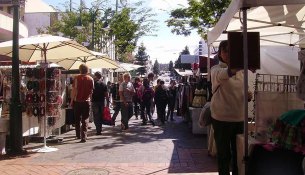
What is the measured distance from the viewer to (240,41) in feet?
14.6

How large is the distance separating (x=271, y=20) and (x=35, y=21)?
31.5m

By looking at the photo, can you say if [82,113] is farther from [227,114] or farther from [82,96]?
[227,114]

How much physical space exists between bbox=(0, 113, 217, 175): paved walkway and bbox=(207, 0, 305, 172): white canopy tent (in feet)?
8.03

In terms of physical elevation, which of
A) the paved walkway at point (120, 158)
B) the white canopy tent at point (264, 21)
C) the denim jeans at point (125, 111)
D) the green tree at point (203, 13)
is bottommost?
the paved walkway at point (120, 158)

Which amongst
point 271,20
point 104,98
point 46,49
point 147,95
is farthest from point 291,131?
point 147,95

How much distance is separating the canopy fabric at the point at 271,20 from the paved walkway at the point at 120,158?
2.51 metres

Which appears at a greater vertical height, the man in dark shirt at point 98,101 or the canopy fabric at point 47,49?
the canopy fabric at point 47,49

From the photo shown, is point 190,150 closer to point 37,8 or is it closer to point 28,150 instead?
point 28,150

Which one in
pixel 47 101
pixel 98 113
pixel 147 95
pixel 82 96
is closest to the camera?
pixel 47 101

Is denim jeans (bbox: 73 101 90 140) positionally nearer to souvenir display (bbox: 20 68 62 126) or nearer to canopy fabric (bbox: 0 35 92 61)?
souvenir display (bbox: 20 68 62 126)

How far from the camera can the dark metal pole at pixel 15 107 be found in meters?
8.58

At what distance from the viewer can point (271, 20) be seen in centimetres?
571

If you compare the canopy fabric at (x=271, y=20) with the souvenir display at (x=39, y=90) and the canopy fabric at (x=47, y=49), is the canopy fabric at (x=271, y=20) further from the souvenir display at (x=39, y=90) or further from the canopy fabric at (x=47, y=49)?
the canopy fabric at (x=47, y=49)

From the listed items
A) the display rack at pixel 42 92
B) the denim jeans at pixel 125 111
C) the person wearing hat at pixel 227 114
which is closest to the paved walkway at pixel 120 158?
the display rack at pixel 42 92
